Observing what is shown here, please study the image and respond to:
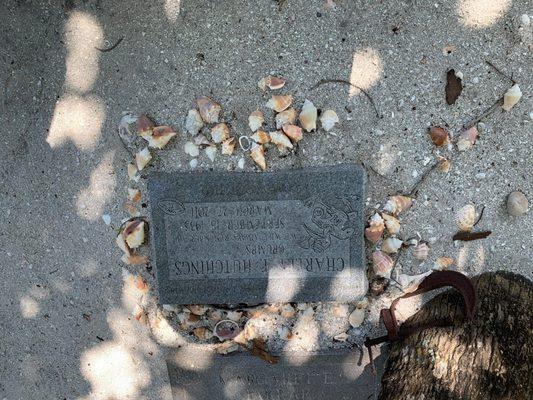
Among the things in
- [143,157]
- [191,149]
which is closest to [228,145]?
[191,149]

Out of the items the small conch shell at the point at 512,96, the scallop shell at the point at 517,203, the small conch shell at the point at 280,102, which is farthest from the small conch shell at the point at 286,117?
the scallop shell at the point at 517,203

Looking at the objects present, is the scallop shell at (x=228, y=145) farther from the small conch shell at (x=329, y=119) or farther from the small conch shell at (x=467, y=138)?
the small conch shell at (x=467, y=138)

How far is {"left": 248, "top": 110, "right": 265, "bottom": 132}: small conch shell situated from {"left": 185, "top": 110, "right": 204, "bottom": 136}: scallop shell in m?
0.21

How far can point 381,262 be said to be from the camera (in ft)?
7.08

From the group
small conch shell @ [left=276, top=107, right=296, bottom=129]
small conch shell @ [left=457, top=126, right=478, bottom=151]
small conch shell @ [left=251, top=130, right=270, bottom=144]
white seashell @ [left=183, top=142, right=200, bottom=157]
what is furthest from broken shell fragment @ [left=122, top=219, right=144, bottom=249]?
small conch shell @ [left=457, top=126, right=478, bottom=151]

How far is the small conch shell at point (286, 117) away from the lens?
209 centimetres

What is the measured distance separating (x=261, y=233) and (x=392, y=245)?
1.84 ft

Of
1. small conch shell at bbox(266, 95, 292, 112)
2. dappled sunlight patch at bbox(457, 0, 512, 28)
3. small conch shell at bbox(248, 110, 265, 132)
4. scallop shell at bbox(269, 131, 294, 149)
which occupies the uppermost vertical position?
dappled sunlight patch at bbox(457, 0, 512, 28)

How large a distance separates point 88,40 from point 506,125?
181 cm

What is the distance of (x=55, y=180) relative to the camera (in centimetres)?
229

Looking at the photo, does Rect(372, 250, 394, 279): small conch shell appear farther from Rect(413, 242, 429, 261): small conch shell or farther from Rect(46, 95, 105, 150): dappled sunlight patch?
Rect(46, 95, 105, 150): dappled sunlight patch

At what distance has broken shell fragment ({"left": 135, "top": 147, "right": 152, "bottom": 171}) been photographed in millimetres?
2158

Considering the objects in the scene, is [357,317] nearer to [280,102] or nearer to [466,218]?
[466,218]

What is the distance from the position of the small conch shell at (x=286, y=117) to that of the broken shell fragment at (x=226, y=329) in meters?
0.91
